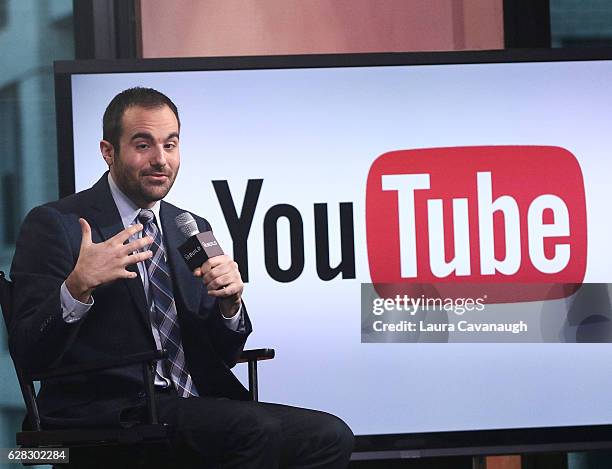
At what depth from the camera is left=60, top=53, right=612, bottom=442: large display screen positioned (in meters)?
3.86

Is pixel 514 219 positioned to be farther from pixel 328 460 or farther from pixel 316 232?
pixel 328 460

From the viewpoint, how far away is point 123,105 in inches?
143

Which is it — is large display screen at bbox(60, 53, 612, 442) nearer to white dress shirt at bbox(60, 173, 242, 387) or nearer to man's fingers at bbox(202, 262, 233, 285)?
white dress shirt at bbox(60, 173, 242, 387)

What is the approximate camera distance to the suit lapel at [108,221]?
3.33 meters

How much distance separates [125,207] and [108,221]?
0.28 ft

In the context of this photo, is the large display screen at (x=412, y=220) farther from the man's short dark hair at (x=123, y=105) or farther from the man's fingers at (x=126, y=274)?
the man's fingers at (x=126, y=274)

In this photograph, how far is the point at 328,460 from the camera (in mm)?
3080

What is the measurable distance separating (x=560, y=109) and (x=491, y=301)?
2.45ft

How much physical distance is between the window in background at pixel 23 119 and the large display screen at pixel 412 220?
2.90ft

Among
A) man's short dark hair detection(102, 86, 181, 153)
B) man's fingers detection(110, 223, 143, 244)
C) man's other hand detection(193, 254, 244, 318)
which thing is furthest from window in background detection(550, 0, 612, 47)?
man's fingers detection(110, 223, 143, 244)

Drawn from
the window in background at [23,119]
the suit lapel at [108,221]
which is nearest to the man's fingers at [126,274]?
the suit lapel at [108,221]

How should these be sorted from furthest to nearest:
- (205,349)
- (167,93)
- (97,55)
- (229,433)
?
1. (97,55)
2. (167,93)
3. (205,349)
4. (229,433)

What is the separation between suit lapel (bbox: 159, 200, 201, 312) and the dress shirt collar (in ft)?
0.17

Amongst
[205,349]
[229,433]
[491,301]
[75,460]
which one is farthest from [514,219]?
[75,460]
